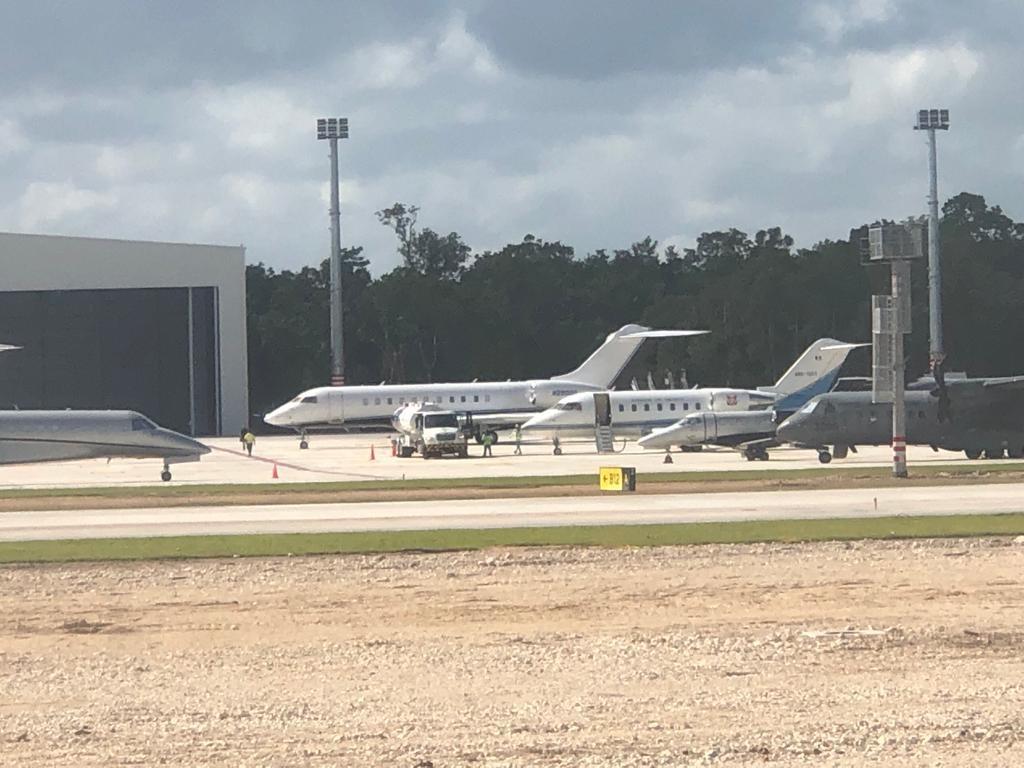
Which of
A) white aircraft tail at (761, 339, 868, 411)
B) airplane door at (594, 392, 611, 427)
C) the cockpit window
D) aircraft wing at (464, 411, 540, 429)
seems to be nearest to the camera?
the cockpit window

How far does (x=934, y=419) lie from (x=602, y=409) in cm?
1736

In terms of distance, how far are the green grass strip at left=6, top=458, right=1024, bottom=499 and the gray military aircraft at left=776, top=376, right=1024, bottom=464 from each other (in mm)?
3943

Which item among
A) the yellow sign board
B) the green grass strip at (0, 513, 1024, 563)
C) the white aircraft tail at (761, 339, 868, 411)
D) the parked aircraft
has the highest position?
the white aircraft tail at (761, 339, 868, 411)

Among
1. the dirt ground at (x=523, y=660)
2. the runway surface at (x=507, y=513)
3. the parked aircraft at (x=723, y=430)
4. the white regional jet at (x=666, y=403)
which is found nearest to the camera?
the dirt ground at (x=523, y=660)

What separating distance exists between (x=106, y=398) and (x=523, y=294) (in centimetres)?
3610

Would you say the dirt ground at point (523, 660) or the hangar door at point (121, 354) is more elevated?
the hangar door at point (121, 354)

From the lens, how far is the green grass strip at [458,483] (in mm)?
40375

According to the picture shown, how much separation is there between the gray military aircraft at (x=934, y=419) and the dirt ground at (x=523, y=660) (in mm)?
26683

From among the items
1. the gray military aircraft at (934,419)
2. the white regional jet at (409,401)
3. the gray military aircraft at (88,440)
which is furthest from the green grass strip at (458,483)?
the white regional jet at (409,401)

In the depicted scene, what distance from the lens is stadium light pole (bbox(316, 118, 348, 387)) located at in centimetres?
9350

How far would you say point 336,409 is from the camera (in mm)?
76062

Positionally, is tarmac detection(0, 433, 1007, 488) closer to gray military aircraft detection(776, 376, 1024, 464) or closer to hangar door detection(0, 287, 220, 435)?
gray military aircraft detection(776, 376, 1024, 464)

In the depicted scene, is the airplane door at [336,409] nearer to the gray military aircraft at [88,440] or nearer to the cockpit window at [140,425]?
the gray military aircraft at [88,440]

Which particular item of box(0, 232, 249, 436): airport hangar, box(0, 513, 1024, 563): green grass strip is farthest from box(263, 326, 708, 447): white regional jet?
box(0, 513, 1024, 563): green grass strip
